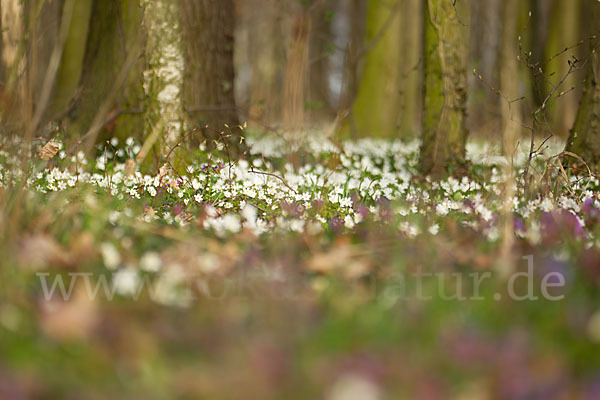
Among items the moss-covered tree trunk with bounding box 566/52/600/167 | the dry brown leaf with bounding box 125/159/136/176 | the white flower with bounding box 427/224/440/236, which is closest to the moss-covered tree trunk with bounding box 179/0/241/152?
the dry brown leaf with bounding box 125/159/136/176

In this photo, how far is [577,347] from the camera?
1951 millimetres

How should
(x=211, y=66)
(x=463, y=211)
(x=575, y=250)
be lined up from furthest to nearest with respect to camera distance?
(x=211, y=66)
(x=463, y=211)
(x=575, y=250)

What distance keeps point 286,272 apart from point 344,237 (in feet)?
2.92

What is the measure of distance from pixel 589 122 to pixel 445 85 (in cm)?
141

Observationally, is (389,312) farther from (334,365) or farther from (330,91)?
(330,91)

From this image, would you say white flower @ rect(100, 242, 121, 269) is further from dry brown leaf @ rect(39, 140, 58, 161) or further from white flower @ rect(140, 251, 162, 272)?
dry brown leaf @ rect(39, 140, 58, 161)

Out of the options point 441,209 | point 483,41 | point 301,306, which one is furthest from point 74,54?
point 483,41

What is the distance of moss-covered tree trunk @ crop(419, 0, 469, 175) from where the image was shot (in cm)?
620

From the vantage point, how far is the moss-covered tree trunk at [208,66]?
240 inches

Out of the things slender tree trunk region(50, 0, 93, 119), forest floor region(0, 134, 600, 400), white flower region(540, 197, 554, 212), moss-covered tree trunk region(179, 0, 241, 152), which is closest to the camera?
forest floor region(0, 134, 600, 400)

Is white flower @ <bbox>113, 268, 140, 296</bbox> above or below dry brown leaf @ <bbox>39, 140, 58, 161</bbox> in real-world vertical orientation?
below

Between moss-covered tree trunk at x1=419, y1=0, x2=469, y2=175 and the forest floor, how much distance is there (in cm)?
248

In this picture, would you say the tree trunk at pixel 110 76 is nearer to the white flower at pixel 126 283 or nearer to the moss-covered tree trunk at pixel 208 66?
the moss-covered tree trunk at pixel 208 66

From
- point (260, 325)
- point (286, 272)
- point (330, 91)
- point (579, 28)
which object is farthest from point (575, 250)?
point (330, 91)
